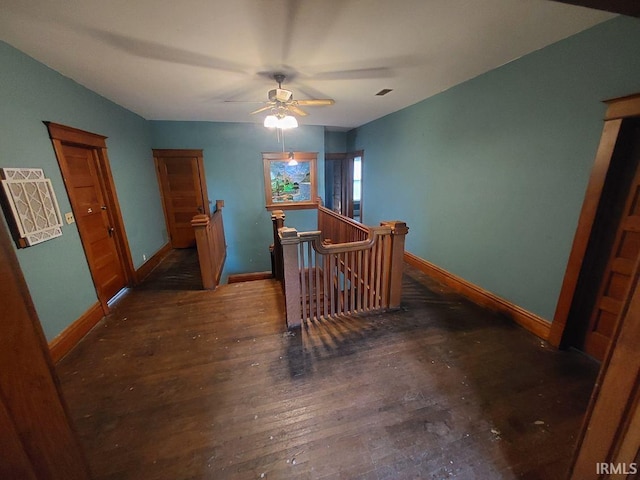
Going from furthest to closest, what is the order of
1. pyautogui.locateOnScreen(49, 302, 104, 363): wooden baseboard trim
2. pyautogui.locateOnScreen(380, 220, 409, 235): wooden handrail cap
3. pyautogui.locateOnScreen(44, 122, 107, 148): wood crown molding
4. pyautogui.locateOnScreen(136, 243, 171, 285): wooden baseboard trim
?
1. pyautogui.locateOnScreen(136, 243, 171, 285): wooden baseboard trim
2. pyautogui.locateOnScreen(380, 220, 409, 235): wooden handrail cap
3. pyautogui.locateOnScreen(44, 122, 107, 148): wood crown molding
4. pyautogui.locateOnScreen(49, 302, 104, 363): wooden baseboard trim

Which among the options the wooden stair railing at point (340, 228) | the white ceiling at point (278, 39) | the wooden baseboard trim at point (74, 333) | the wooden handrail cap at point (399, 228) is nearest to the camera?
the white ceiling at point (278, 39)

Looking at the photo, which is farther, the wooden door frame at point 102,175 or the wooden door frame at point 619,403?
the wooden door frame at point 102,175

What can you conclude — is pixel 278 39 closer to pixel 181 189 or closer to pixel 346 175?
pixel 181 189

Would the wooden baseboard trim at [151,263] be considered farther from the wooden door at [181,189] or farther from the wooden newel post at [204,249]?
the wooden newel post at [204,249]

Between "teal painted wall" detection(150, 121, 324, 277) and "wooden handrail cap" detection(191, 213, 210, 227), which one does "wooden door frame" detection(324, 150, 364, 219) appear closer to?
"teal painted wall" detection(150, 121, 324, 277)

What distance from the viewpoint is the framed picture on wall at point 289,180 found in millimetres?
5426

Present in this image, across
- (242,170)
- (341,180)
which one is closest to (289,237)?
(242,170)

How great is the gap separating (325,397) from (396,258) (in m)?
1.54

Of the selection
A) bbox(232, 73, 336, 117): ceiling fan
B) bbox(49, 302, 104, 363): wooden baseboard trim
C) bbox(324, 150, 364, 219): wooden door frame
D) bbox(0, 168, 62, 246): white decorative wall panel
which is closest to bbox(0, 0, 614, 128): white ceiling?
bbox(232, 73, 336, 117): ceiling fan

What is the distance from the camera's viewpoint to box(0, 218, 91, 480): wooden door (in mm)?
554

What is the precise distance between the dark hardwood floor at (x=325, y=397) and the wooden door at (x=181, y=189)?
2.71 metres

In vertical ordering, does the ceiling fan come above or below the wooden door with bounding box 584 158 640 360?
above

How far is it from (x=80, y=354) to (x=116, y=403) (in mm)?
847

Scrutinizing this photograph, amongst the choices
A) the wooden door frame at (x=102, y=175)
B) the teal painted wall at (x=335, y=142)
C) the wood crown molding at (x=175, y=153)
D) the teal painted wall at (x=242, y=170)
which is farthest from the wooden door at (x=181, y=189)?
the teal painted wall at (x=335, y=142)
